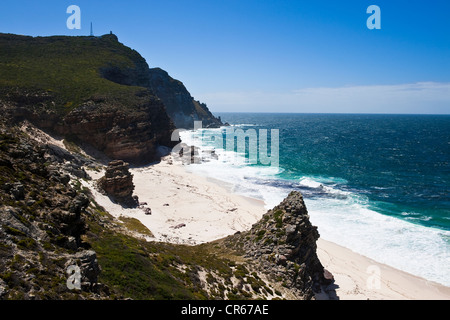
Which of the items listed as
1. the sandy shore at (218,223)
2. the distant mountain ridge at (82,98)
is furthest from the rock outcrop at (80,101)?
the sandy shore at (218,223)

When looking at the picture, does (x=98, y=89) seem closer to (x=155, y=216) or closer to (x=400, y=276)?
(x=155, y=216)

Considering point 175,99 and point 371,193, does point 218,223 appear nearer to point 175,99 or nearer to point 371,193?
point 371,193

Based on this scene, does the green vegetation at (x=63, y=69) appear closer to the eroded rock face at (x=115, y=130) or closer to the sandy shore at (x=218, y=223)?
the eroded rock face at (x=115, y=130)

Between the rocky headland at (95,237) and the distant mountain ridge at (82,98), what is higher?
the distant mountain ridge at (82,98)

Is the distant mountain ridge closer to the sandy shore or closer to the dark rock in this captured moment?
the sandy shore

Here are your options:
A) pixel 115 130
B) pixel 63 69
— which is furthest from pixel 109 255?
pixel 63 69

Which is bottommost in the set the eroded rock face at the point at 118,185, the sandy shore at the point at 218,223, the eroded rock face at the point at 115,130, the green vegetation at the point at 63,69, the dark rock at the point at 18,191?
the sandy shore at the point at 218,223
